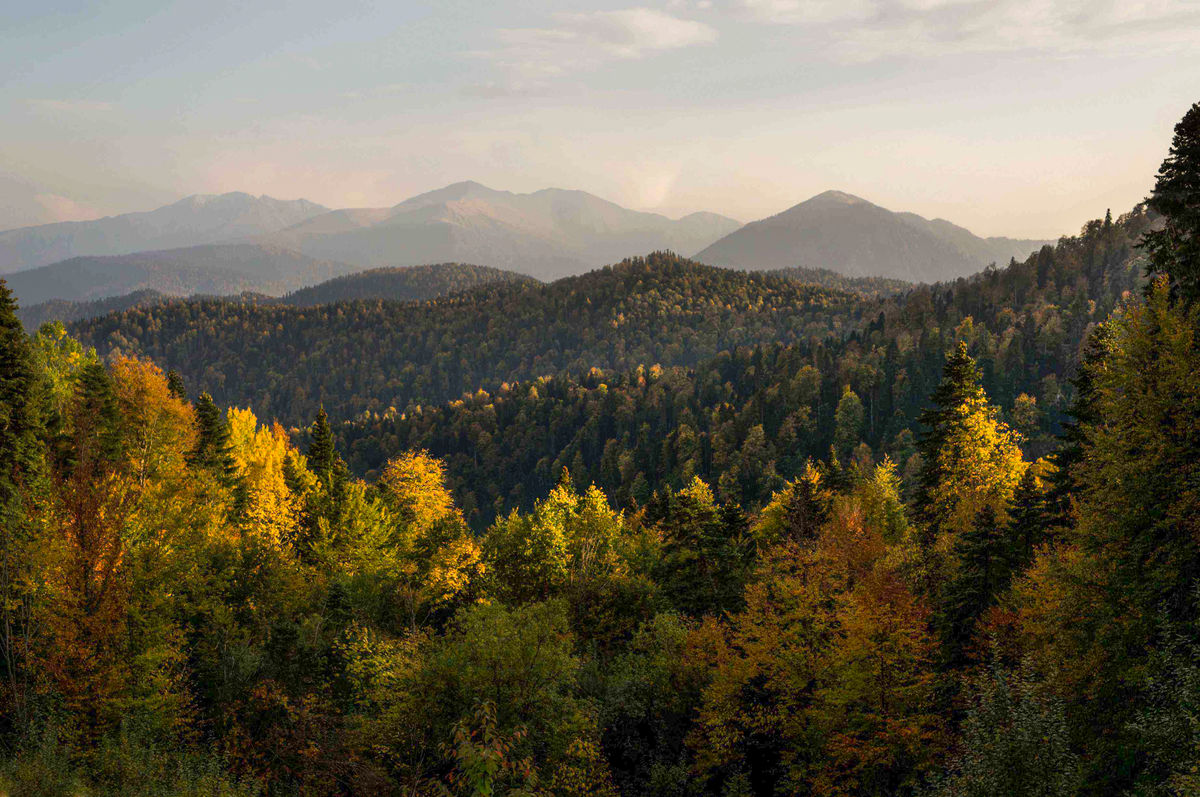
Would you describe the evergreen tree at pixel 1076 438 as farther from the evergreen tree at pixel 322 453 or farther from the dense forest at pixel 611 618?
the evergreen tree at pixel 322 453

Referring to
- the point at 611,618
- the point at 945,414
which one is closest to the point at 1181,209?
the point at 945,414

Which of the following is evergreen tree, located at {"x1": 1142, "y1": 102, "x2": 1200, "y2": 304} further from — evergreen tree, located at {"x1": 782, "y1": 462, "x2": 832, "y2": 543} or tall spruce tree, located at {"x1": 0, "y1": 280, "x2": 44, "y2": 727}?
tall spruce tree, located at {"x1": 0, "y1": 280, "x2": 44, "y2": 727}

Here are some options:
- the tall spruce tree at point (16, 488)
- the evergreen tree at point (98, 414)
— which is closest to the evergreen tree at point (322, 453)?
the evergreen tree at point (98, 414)

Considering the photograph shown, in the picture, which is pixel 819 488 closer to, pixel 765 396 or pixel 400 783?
pixel 400 783

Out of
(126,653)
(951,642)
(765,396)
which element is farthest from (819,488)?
(765,396)

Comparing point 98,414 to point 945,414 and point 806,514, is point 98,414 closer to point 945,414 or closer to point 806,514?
point 806,514

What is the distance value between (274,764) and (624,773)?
1626cm

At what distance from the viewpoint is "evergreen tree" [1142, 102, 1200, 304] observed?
2331 cm

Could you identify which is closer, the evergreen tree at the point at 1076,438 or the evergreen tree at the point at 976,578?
the evergreen tree at the point at 976,578

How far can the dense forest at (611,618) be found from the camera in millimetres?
Answer: 20719

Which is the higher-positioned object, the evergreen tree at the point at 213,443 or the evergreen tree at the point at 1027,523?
the evergreen tree at the point at 213,443

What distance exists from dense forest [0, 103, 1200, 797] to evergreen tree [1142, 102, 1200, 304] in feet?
0.41

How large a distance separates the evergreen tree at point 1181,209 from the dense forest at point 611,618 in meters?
0.13

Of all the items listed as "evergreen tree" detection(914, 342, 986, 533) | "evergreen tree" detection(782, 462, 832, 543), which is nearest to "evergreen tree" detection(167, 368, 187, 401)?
"evergreen tree" detection(782, 462, 832, 543)
